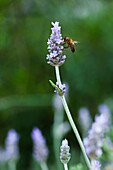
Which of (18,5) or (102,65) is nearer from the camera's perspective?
(18,5)

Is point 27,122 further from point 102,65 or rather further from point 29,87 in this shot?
point 102,65

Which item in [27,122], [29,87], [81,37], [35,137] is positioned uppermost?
[81,37]

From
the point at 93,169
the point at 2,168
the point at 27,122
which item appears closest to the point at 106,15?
the point at 27,122

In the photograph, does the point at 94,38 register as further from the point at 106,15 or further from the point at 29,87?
the point at 29,87

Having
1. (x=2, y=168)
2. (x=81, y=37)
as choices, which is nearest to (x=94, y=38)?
(x=81, y=37)

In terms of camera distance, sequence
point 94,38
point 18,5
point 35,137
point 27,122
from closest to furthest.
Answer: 1. point 35,137
2. point 18,5
3. point 27,122
4. point 94,38

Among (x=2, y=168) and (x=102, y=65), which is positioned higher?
(x=102, y=65)

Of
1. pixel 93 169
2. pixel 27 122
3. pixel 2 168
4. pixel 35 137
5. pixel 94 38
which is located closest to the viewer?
pixel 93 169
